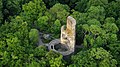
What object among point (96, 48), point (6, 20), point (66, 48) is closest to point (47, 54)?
point (66, 48)

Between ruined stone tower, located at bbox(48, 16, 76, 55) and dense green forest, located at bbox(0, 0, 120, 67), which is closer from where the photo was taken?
dense green forest, located at bbox(0, 0, 120, 67)

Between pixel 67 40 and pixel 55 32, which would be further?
pixel 55 32

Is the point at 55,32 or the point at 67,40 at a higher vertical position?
the point at 55,32

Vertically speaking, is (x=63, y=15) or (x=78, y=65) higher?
(x=63, y=15)

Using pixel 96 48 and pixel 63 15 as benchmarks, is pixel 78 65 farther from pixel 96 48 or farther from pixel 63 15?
pixel 63 15
